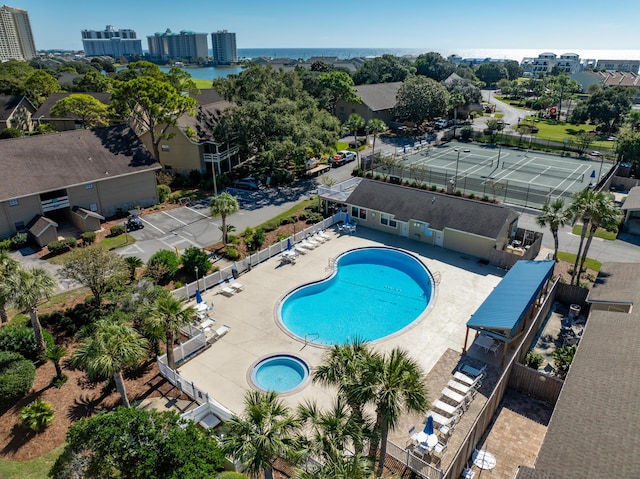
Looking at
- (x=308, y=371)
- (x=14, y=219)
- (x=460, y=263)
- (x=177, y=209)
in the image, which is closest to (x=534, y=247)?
(x=460, y=263)

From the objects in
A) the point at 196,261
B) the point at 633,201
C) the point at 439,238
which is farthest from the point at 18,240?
the point at 633,201

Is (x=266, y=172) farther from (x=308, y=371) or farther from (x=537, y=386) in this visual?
(x=537, y=386)

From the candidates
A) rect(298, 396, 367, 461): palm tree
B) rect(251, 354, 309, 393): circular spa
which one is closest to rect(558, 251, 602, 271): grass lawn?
rect(251, 354, 309, 393): circular spa

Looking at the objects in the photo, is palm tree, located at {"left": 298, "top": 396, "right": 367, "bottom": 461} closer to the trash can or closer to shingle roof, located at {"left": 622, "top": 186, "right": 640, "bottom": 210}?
the trash can

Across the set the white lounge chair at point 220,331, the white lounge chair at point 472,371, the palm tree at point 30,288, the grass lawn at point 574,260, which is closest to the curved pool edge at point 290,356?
the white lounge chair at point 220,331

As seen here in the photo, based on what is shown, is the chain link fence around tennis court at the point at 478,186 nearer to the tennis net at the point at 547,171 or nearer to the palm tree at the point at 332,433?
the tennis net at the point at 547,171

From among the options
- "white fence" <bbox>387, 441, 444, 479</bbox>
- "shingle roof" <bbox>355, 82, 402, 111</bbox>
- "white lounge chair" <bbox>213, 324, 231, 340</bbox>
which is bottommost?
"white lounge chair" <bbox>213, 324, 231, 340</bbox>

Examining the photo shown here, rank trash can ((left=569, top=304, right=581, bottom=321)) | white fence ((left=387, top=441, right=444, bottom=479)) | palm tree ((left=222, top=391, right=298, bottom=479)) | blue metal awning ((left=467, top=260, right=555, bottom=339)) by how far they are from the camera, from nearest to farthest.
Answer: palm tree ((left=222, top=391, right=298, bottom=479)), white fence ((left=387, top=441, right=444, bottom=479)), blue metal awning ((left=467, top=260, right=555, bottom=339)), trash can ((left=569, top=304, right=581, bottom=321))
